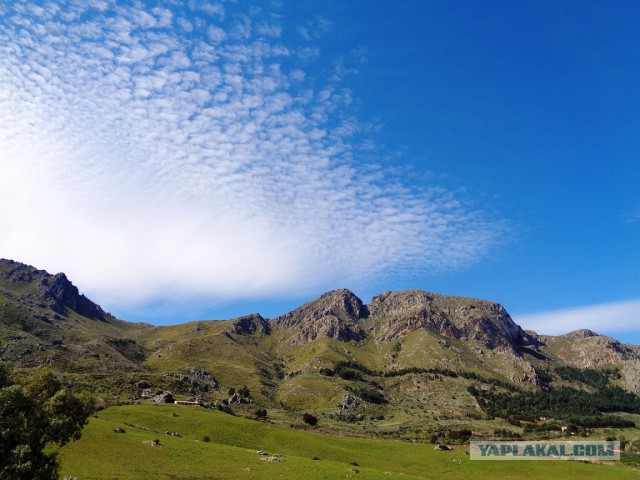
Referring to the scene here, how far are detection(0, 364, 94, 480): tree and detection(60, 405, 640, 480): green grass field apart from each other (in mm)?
21468

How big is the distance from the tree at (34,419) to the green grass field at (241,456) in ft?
70.4

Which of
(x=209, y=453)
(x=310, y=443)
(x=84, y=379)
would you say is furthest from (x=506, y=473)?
(x=84, y=379)

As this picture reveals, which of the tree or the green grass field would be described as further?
the green grass field

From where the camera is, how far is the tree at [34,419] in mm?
29188

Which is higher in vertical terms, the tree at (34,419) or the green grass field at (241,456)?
the tree at (34,419)

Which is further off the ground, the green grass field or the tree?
the tree

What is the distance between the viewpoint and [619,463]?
3915 inches

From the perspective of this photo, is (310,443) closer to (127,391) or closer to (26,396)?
(26,396)

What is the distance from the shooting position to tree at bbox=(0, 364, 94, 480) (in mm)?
29188

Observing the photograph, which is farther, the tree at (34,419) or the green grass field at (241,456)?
the green grass field at (241,456)

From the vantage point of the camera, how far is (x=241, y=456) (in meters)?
70.6

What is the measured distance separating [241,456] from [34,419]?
153 feet

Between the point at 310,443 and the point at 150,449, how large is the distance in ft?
125

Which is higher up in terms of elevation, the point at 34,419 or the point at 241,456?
the point at 34,419
